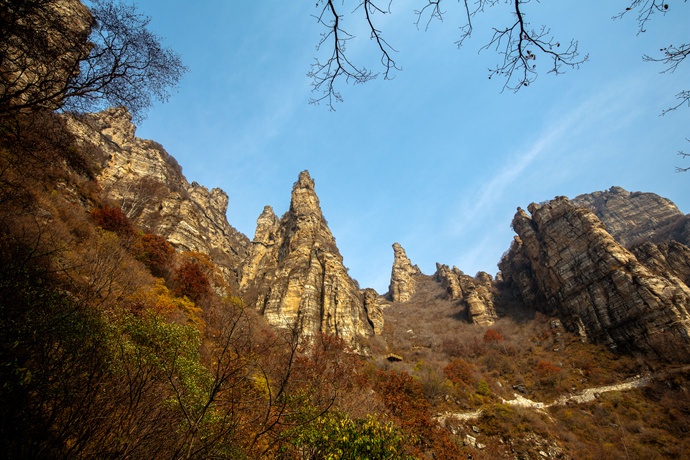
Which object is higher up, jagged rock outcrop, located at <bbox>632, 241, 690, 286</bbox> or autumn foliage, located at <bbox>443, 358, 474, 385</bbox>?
jagged rock outcrop, located at <bbox>632, 241, 690, 286</bbox>

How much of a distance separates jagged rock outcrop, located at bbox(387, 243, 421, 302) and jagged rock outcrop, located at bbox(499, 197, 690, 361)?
1275 inches

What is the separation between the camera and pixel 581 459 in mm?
20109

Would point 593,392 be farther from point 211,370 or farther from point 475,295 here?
point 211,370

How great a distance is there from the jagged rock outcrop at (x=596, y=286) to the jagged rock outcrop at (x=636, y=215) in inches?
1530

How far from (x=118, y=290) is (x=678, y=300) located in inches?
1929

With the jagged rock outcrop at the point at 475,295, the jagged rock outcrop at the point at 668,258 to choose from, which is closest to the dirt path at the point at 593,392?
the jagged rock outcrop at the point at 668,258

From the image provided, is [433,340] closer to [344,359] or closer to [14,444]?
[344,359]

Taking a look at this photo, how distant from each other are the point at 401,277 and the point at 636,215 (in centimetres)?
7250

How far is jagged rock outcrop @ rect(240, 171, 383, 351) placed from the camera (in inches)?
1437

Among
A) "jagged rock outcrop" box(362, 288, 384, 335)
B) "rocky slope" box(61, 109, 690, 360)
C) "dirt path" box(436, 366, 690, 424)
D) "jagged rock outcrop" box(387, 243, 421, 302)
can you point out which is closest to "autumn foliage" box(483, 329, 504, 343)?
"rocky slope" box(61, 109, 690, 360)

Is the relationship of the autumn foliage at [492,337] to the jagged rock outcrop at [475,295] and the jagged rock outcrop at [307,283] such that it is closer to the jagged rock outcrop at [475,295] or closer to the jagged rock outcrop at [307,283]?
the jagged rock outcrop at [475,295]

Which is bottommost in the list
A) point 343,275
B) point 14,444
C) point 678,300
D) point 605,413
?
point 14,444

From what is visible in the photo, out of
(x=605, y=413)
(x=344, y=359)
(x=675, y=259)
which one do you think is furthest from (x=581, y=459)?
(x=675, y=259)

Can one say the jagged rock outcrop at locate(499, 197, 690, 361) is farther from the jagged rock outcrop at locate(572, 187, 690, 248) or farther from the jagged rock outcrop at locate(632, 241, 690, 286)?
the jagged rock outcrop at locate(572, 187, 690, 248)
